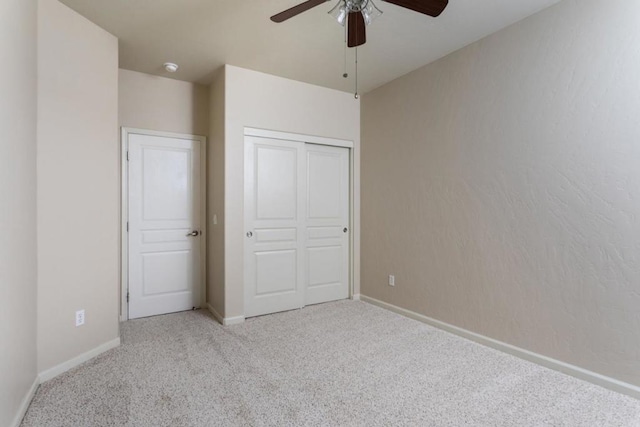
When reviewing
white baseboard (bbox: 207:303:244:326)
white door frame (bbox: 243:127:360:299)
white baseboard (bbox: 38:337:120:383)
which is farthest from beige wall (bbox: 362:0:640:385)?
white baseboard (bbox: 38:337:120:383)

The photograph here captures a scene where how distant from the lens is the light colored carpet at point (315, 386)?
72.7 inches

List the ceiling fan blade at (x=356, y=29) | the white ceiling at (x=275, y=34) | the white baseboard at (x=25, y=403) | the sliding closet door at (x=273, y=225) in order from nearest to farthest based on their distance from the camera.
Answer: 1. the white baseboard at (x=25, y=403)
2. the ceiling fan blade at (x=356, y=29)
3. the white ceiling at (x=275, y=34)
4. the sliding closet door at (x=273, y=225)

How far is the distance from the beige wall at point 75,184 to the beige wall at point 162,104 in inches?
29.1

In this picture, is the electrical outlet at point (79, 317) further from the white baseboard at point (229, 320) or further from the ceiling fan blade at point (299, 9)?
the ceiling fan blade at point (299, 9)

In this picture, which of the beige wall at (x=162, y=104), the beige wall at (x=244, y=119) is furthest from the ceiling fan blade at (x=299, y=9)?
the beige wall at (x=162, y=104)

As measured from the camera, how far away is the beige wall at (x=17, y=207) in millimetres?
1604

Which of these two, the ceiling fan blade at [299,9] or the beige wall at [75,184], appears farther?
the beige wall at [75,184]

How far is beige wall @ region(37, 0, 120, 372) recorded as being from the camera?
7.54 ft

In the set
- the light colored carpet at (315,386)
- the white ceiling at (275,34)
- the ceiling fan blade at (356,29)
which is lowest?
the light colored carpet at (315,386)

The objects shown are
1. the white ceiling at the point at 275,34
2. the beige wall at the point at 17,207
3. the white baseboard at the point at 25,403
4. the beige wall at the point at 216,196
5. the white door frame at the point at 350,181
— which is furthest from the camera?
the white door frame at the point at 350,181

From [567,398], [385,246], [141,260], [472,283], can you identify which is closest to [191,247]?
[141,260]

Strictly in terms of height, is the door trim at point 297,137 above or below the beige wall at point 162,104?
below

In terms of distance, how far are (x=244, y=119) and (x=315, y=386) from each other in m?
2.60

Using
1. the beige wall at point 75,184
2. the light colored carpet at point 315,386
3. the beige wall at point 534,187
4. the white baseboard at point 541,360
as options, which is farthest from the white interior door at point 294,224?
the beige wall at point 75,184
